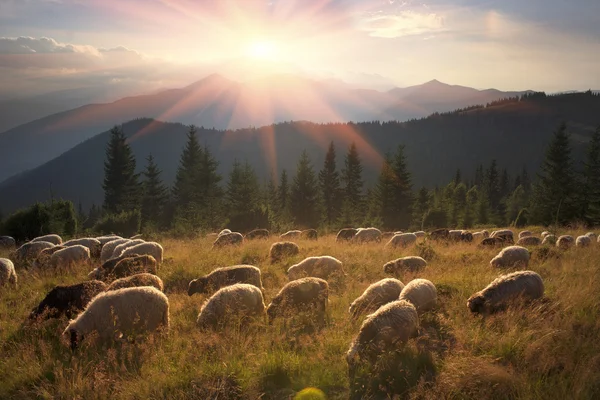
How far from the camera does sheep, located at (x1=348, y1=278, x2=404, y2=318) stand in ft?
23.8

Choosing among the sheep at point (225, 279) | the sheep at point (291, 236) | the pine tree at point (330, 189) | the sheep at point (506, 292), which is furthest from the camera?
the pine tree at point (330, 189)

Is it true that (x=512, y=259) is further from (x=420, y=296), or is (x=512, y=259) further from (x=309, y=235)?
(x=309, y=235)

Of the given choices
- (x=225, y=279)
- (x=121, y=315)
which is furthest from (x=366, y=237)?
(x=121, y=315)

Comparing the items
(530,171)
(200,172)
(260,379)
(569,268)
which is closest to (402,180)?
(200,172)

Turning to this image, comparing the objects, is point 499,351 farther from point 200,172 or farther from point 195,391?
point 200,172

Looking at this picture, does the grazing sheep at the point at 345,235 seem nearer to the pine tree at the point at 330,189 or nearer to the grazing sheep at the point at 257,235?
the grazing sheep at the point at 257,235

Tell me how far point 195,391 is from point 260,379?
35.8 inches

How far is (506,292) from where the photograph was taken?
7090mm

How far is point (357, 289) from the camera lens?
9.17 metres

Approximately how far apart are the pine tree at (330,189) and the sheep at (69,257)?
4398 centimetres

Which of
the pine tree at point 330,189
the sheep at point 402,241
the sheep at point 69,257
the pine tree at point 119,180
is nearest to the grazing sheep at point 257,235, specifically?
the sheep at point 402,241

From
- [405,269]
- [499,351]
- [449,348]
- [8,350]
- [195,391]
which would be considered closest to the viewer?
[195,391]

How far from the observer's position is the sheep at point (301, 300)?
24.8 feet

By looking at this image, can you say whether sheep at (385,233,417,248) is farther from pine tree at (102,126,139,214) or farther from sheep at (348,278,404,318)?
pine tree at (102,126,139,214)
